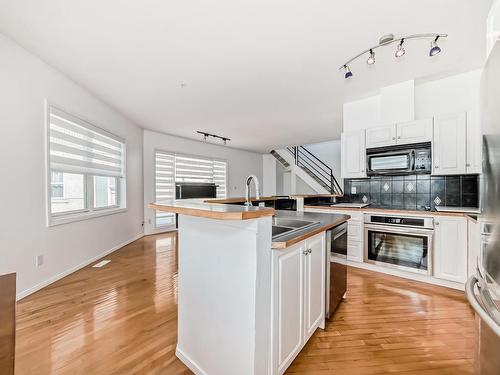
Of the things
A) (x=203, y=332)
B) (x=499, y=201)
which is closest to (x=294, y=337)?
(x=203, y=332)

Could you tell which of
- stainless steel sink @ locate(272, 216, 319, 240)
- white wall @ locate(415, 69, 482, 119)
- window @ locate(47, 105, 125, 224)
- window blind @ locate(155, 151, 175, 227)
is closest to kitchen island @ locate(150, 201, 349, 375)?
stainless steel sink @ locate(272, 216, 319, 240)

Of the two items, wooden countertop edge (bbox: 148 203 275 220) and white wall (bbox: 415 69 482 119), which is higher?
white wall (bbox: 415 69 482 119)

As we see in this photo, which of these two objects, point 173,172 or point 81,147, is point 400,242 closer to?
point 81,147

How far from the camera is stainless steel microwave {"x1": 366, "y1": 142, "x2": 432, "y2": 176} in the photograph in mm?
2771

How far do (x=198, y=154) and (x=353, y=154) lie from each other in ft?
14.2

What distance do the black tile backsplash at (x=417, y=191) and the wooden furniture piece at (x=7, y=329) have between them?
3.79 meters

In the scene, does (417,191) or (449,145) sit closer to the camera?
(449,145)

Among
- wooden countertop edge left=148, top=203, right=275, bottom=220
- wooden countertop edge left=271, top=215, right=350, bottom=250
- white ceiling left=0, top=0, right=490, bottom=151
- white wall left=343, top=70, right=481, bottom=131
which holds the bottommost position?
wooden countertop edge left=271, top=215, right=350, bottom=250

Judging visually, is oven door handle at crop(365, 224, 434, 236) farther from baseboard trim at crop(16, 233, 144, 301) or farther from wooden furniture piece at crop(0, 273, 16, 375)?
baseboard trim at crop(16, 233, 144, 301)

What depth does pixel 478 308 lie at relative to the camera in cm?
75

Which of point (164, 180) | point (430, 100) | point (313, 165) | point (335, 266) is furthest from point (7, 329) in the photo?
point (313, 165)

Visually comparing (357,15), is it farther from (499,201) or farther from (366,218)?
(366,218)

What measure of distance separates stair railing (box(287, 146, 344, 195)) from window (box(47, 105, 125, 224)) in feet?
17.3

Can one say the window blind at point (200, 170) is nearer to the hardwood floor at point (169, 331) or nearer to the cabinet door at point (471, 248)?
the hardwood floor at point (169, 331)
